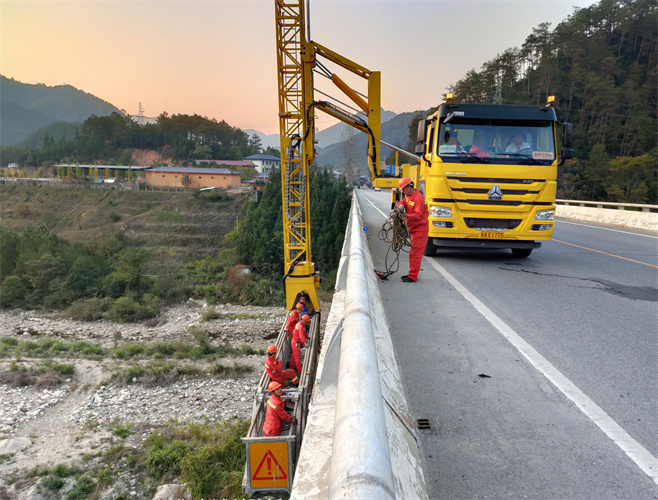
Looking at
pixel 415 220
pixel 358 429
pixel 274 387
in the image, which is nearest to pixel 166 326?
pixel 274 387

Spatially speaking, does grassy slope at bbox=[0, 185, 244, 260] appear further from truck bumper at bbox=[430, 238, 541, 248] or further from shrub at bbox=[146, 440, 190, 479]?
truck bumper at bbox=[430, 238, 541, 248]

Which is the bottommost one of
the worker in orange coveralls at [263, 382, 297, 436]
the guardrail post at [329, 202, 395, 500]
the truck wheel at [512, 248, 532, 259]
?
the worker in orange coveralls at [263, 382, 297, 436]

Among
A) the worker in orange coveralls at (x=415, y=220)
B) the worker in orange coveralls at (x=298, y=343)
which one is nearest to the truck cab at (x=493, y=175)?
the worker in orange coveralls at (x=415, y=220)

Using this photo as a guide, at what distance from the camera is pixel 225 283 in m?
46.9

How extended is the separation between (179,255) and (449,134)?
54161mm

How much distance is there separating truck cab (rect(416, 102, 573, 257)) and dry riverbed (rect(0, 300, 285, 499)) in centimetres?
1100

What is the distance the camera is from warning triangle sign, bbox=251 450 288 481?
6297mm

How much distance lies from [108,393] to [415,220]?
1942cm

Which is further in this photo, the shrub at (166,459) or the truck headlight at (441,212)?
the shrub at (166,459)

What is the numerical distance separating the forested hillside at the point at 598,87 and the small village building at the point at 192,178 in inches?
1710

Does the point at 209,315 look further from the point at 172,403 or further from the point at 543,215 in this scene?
the point at 543,215

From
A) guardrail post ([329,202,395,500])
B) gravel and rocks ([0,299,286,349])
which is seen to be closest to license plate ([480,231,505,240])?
guardrail post ([329,202,395,500])

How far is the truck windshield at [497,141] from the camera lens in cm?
845

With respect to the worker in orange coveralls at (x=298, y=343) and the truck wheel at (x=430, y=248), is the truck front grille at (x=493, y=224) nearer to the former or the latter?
the truck wheel at (x=430, y=248)
